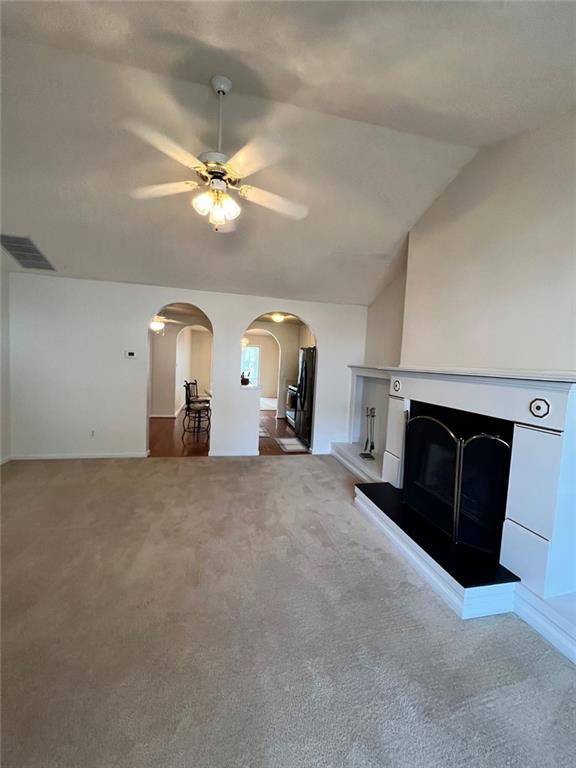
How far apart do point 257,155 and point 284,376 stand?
6.11m

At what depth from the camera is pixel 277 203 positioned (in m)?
3.33

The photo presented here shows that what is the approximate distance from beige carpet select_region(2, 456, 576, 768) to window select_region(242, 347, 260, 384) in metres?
8.72

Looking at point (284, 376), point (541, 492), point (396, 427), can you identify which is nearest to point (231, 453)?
point (396, 427)

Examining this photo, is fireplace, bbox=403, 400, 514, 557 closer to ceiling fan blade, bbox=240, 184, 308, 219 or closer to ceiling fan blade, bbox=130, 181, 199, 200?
ceiling fan blade, bbox=240, 184, 308, 219

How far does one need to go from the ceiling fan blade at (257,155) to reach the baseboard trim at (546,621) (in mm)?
3658

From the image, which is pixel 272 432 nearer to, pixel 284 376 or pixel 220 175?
pixel 284 376

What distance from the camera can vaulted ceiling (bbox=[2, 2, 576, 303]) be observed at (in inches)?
67.9

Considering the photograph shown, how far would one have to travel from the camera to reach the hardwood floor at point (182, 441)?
206 inches

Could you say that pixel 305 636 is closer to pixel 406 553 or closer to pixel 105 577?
pixel 406 553

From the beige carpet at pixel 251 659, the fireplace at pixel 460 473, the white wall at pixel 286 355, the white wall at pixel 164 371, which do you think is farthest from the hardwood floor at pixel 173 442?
the fireplace at pixel 460 473

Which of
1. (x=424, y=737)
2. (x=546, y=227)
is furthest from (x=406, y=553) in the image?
(x=546, y=227)

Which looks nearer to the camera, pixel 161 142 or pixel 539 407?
pixel 539 407

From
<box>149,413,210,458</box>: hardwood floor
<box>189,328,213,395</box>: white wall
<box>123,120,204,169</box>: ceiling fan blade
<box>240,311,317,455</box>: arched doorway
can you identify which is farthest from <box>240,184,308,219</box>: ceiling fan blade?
<box>189,328,213,395</box>: white wall

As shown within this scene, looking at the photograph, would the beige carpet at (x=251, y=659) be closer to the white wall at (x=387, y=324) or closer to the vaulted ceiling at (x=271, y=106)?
the white wall at (x=387, y=324)
